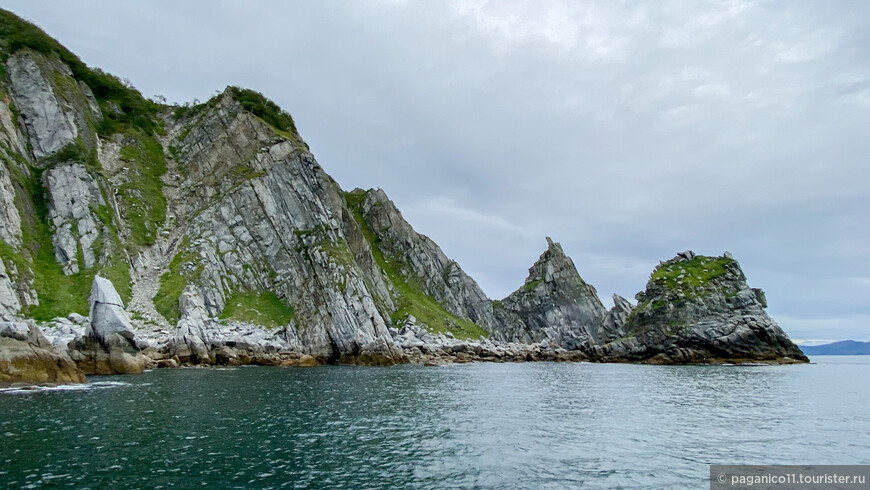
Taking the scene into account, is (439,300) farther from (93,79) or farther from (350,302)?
(93,79)

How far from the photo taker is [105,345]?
6075 cm

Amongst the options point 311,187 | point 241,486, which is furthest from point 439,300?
point 241,486

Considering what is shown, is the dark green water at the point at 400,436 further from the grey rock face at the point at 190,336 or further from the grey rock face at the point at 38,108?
the grey rock face at the point at 38,108

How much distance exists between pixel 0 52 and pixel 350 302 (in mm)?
101177

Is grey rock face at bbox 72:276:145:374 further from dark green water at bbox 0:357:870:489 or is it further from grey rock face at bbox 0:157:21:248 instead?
grey rock face at bbox 0:157:21:248

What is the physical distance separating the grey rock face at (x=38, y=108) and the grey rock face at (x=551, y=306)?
454 ft

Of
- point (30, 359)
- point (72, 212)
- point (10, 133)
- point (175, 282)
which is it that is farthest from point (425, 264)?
point (30, 359)

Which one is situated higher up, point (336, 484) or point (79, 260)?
point (79, 260)

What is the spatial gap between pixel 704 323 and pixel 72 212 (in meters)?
139

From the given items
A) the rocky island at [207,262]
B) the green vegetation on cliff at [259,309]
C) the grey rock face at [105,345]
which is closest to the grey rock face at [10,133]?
the rocky island at [207,262]

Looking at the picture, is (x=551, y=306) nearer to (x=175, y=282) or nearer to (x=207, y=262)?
(x=207, y=262)

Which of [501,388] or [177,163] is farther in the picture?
[177,163]

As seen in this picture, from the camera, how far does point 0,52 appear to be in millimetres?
105250

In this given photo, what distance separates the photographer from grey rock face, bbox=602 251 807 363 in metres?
102
